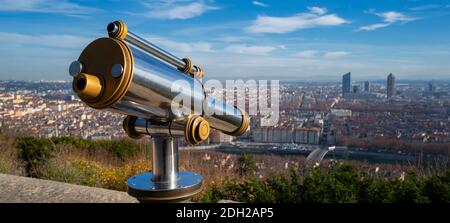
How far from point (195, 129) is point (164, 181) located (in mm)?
316

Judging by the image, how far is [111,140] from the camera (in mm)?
8578

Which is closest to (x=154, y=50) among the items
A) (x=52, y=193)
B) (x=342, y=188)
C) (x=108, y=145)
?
(x=342, y=188)

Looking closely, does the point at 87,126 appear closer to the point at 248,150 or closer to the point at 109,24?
the point at 248,150

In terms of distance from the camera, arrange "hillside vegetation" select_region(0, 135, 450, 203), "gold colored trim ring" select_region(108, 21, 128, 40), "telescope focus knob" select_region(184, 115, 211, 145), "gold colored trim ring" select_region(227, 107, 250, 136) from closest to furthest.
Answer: "gold colored trim ring" select_region(108, 21, 128, 40)
"telescope focus knob" select_region(184, 115, 211, 145)
"gold colored trim ring" select_region(227, 107, 250, 136)
"hillside vegetation" select_region(0, 135, 450, 203)

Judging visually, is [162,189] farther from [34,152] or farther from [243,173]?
[34,152]

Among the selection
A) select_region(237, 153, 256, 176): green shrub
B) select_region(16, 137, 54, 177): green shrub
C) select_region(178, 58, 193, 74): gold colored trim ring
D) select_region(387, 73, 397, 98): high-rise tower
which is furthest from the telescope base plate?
select_region(387, 73, 397, 98): high-rise tower

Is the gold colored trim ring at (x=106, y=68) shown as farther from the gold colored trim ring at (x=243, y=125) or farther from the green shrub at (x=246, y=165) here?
the green shrub at (x=246, y=165)

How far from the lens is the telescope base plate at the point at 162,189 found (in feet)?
5.91

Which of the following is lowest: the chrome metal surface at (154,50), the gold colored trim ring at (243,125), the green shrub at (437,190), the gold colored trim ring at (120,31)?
the green shrub at (437,190)

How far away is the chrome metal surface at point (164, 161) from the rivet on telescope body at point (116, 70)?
52cm

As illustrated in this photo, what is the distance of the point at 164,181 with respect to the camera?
1898 mm

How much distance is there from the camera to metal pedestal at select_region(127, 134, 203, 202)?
1.81 m

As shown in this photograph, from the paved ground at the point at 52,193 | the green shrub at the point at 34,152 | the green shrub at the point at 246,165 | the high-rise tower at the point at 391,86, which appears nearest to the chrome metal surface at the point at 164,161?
the paved ground at the point at 52,193

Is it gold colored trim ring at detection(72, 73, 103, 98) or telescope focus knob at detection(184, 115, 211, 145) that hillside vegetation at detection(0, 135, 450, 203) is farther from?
gold colored trim ring at detection(72, 73, 103, 98)
